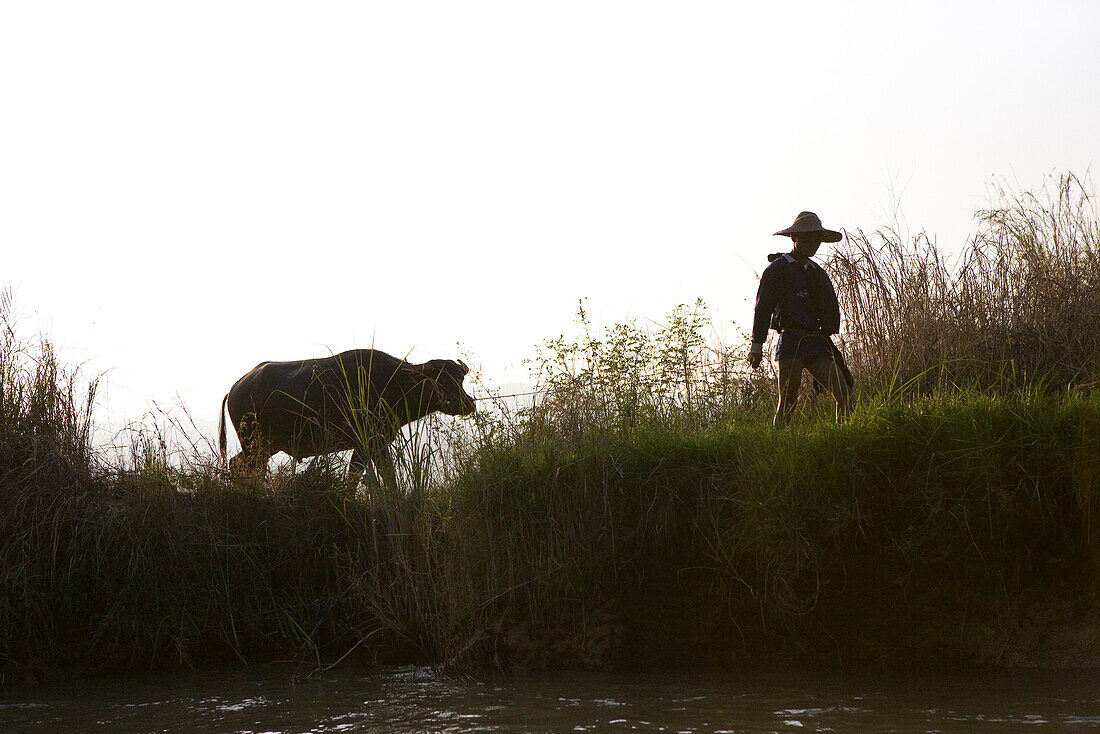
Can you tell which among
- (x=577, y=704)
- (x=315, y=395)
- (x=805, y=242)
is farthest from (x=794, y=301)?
(x=315, y=395)

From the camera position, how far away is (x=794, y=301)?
299 inches

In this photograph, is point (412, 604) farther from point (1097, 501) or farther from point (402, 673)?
point (1097, 501)

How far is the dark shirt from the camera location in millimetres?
7582

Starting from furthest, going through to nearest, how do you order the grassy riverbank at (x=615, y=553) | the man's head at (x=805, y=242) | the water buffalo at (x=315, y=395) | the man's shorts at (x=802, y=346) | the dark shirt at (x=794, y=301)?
1. the water buffalo at (x=315, y=395)
2. the man's head at (x=805, y=242)
3. the dark shirt at (x=794, y=301)
4. the man's shorts at (x=802, y=346)
5. the grassy riverbank at (x=615, y=553)

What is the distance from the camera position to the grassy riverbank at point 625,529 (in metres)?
5.85

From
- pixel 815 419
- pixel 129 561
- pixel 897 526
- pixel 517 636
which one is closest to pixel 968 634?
pixel 897 526

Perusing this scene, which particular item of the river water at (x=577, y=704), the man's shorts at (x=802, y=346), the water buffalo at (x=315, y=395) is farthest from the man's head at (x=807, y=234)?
the river water at (x=577, y=704)

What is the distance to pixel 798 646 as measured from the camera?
6.13 meters

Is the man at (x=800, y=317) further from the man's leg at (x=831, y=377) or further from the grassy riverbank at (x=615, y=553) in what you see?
the grassy riverbank at (x=615, y=553)

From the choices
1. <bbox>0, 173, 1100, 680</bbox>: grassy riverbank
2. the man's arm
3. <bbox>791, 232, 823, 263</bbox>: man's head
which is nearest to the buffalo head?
<bbox>0, 173, 1100, 680</bbox>: grassy riverbank

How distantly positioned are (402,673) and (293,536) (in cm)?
141

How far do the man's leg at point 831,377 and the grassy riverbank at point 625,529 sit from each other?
18 centimetres

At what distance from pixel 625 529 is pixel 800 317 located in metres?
2.21

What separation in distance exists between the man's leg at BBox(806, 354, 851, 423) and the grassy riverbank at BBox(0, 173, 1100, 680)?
7.1 inches
